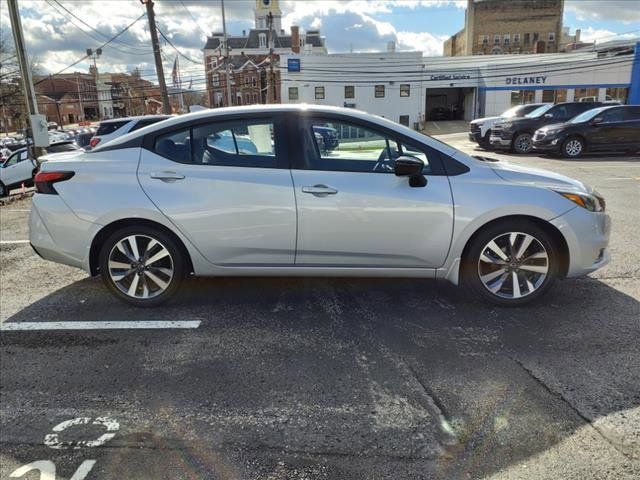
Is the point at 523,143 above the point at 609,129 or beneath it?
beneath

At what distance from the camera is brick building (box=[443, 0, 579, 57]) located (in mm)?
71188

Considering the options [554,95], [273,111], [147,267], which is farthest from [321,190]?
[554,95]

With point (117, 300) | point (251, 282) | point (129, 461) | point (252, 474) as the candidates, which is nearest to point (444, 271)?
point (251, 282)

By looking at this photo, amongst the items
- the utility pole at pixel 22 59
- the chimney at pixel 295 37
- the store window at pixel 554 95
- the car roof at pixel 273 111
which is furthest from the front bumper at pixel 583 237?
the chimney at pixel 295 37

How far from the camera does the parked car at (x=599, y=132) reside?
1531 cm

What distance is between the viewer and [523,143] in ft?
56.9

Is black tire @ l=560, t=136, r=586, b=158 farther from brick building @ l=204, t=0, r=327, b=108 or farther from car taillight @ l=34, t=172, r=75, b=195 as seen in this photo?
brick building @ l=204, t=0, r=327, b=108

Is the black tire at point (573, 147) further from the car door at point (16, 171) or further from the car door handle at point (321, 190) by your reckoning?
the car door at point (16, 171)

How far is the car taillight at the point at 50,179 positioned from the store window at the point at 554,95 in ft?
162

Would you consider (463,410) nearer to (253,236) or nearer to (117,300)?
(253,236)

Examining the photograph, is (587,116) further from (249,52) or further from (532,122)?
(249,52)

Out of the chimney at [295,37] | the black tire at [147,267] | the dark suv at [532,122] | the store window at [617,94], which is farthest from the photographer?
the chimney at [295,37]

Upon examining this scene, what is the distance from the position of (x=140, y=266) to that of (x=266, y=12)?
7946 centimetres

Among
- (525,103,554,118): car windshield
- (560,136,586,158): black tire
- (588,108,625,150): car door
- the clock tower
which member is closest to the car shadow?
(560,136,586,158): black tire
